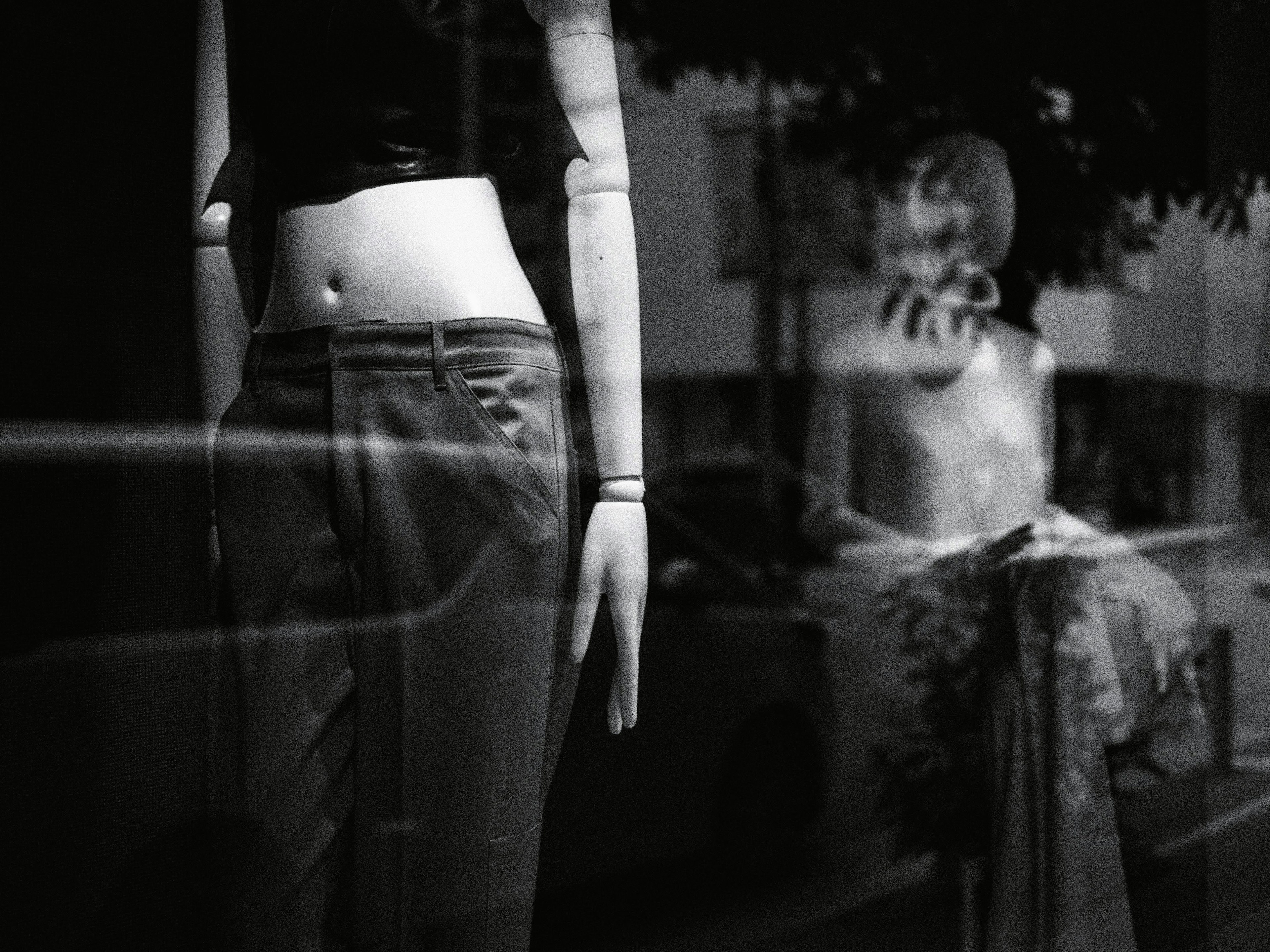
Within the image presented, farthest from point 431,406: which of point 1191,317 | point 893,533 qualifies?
point 1191,317

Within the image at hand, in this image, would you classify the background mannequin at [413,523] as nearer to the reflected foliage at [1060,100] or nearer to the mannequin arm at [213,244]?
the mannequin arm at [213,244]

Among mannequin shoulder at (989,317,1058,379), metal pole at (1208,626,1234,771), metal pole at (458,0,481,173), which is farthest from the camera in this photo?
metal pole at (1208,626,1234,771)

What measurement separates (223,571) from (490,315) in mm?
403

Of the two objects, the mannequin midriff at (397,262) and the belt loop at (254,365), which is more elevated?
the mannequin midriff at (397,262)

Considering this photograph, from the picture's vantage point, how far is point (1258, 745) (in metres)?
2.73

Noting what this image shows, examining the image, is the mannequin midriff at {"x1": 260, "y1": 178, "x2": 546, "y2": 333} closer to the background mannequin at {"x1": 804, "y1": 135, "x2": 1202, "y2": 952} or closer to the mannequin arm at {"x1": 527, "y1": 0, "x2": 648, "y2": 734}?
the mannequin arm at {"x1": 527, "y1": 0, "x2": 648, "y2": 734}

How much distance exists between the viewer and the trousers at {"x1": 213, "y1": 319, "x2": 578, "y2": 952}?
1.60m

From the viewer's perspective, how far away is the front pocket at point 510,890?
1.63 meters

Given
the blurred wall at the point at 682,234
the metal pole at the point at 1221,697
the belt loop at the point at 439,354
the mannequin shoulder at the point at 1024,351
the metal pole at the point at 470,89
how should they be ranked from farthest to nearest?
the metal pole at the point at 1221,697
the mannequin shoulder at the point at 1024,351
the blurred wall at the point at 682,234
the metal pole at the point at 470,89
the belt loop at the point at 439,354

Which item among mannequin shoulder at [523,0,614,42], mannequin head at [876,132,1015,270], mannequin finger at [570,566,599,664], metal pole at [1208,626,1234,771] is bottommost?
metal pole at [1208,626,1234,771]

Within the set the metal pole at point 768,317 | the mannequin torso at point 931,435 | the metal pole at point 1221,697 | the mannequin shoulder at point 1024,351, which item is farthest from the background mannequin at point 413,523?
the metal pole at point 1221,697

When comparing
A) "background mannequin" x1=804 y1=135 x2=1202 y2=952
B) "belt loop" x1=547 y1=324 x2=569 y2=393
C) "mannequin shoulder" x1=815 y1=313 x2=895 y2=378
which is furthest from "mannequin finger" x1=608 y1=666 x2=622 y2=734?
"mannequin shoulder" x1=815 y1=313 x2=895 y2=378

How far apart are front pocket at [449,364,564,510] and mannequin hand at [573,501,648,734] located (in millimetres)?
76

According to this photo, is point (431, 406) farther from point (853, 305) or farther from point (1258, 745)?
point (1258, 745)
